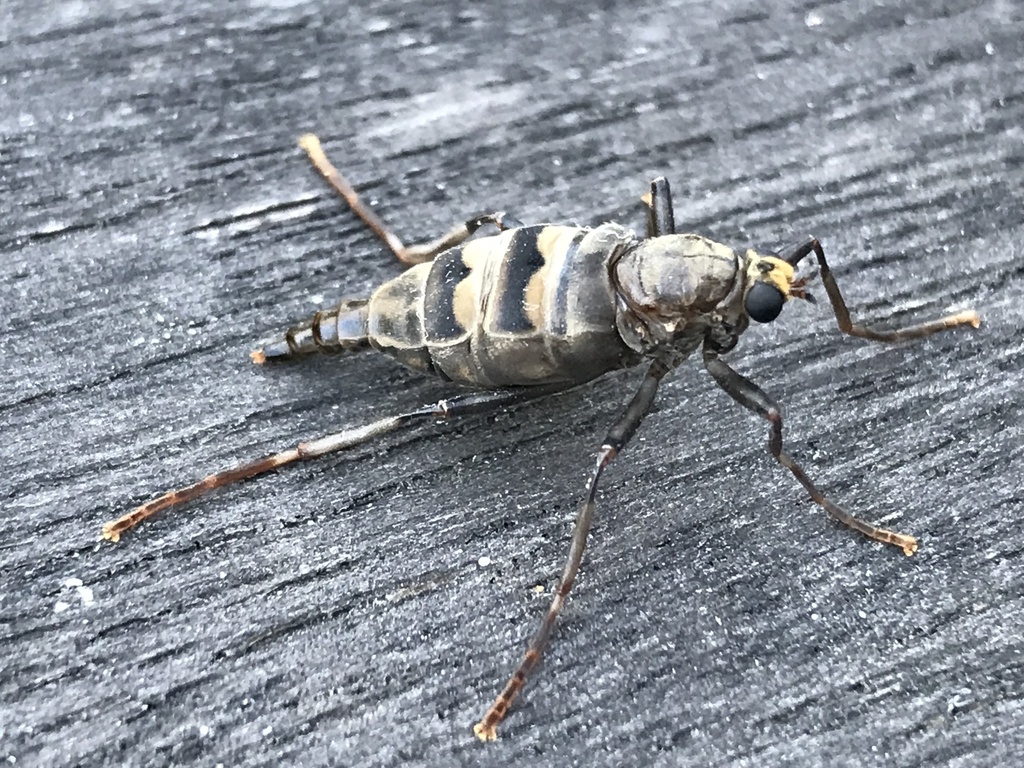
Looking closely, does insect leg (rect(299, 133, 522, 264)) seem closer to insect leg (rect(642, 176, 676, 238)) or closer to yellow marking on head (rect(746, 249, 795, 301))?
insect leg (rect(642, 176, 676, 238))

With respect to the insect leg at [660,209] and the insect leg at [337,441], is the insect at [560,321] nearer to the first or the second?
the insect leg at [337,441]

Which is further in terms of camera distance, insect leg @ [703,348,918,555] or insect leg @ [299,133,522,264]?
insect leg @ [299,133,522,264]

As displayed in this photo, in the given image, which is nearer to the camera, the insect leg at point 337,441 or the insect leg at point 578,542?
the insect leg at point 578,542

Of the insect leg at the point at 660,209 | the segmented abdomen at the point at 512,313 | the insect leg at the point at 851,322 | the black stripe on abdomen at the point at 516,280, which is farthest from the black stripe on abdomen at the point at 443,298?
the insect leg at the point at 851,322

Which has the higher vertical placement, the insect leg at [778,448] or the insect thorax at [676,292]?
the insect thorax at [676,292]

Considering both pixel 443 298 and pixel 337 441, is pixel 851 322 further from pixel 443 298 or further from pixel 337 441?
pixel 337 441

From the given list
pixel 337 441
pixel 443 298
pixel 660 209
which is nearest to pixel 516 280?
pixel 443 298

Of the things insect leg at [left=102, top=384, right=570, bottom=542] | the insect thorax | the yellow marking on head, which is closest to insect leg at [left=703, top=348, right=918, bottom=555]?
the insect thorax
